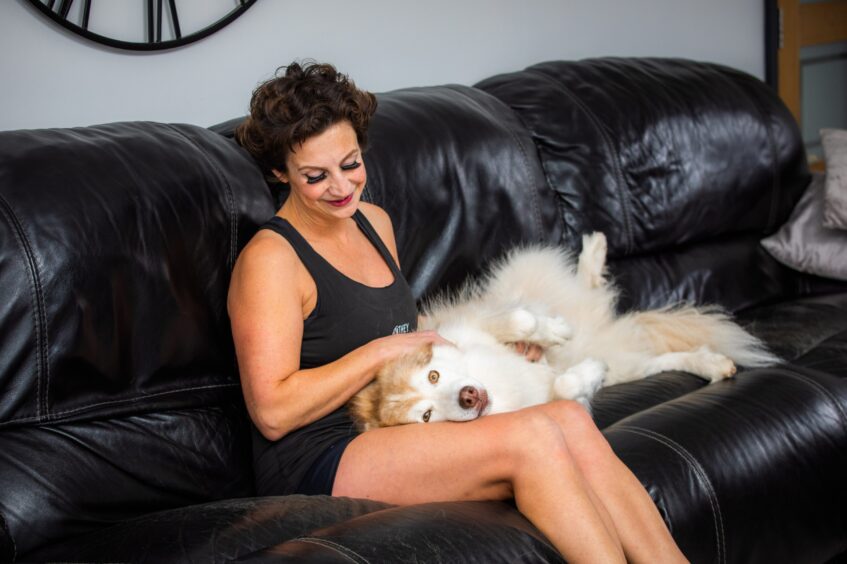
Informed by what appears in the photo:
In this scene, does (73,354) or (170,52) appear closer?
(73,354)

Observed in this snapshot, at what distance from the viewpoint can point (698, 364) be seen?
2.98 m

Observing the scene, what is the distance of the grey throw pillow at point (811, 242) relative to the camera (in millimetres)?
3715

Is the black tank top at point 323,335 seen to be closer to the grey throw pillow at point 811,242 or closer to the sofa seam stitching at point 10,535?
the sofa seam stitching at point 10,535

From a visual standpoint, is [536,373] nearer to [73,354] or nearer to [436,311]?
[436,311]

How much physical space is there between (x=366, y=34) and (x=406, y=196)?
968mm

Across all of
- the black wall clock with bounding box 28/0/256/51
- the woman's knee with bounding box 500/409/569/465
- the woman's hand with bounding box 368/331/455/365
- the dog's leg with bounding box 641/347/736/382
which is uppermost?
the black wall clock with bounding box 28/0/256/51

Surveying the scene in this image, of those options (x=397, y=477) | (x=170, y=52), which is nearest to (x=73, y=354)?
(x=397, y=477)

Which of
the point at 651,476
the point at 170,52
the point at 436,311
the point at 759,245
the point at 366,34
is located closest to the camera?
the point at 651,476

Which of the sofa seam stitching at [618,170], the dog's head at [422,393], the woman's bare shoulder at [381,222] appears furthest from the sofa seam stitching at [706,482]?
the sofa seam stitching at [618,170]

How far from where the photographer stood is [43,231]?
82.0 inches

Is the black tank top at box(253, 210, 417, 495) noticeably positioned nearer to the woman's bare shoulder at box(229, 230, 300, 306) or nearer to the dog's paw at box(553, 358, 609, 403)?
the woman's bare shoulder at box(229, 230, 300, 306)

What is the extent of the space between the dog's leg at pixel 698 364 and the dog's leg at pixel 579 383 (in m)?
0.53

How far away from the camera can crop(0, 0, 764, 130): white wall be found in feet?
9.17

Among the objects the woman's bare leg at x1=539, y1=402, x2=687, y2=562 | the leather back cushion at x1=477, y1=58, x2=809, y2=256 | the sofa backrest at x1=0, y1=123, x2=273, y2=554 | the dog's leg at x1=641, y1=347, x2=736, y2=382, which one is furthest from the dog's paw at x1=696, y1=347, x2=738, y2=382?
the sofa backrest at x1=0, y1=123, x2=273, y2=554
